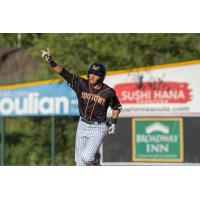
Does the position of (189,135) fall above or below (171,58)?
below

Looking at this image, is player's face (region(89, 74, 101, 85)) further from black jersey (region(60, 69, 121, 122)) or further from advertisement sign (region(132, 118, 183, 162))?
advertisement sign (region(132, 118, 183, 162))

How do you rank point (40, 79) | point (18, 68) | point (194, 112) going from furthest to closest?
point (18, 68)
point (40, 79)
point (194, 112)

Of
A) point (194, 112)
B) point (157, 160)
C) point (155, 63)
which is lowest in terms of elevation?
point (157, 160)

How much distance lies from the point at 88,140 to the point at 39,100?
10.5 meters

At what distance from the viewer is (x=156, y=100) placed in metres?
21.1

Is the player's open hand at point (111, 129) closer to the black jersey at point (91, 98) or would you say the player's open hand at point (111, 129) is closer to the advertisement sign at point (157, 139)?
the black jersey at point (91, 98)

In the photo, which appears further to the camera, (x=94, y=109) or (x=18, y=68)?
(x=18, y=68)

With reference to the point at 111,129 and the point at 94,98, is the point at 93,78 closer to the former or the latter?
the point at 94,98

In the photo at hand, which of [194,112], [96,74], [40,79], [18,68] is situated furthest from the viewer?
[18,68]

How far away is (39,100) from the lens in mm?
21969

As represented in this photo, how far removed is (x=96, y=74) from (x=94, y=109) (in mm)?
615

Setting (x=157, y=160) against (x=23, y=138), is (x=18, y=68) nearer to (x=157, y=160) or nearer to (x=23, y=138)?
(x=23, y=138)

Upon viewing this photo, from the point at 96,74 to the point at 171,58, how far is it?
11416 millimetres

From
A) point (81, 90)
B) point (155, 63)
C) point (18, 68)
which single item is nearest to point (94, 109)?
point (81, 90)
